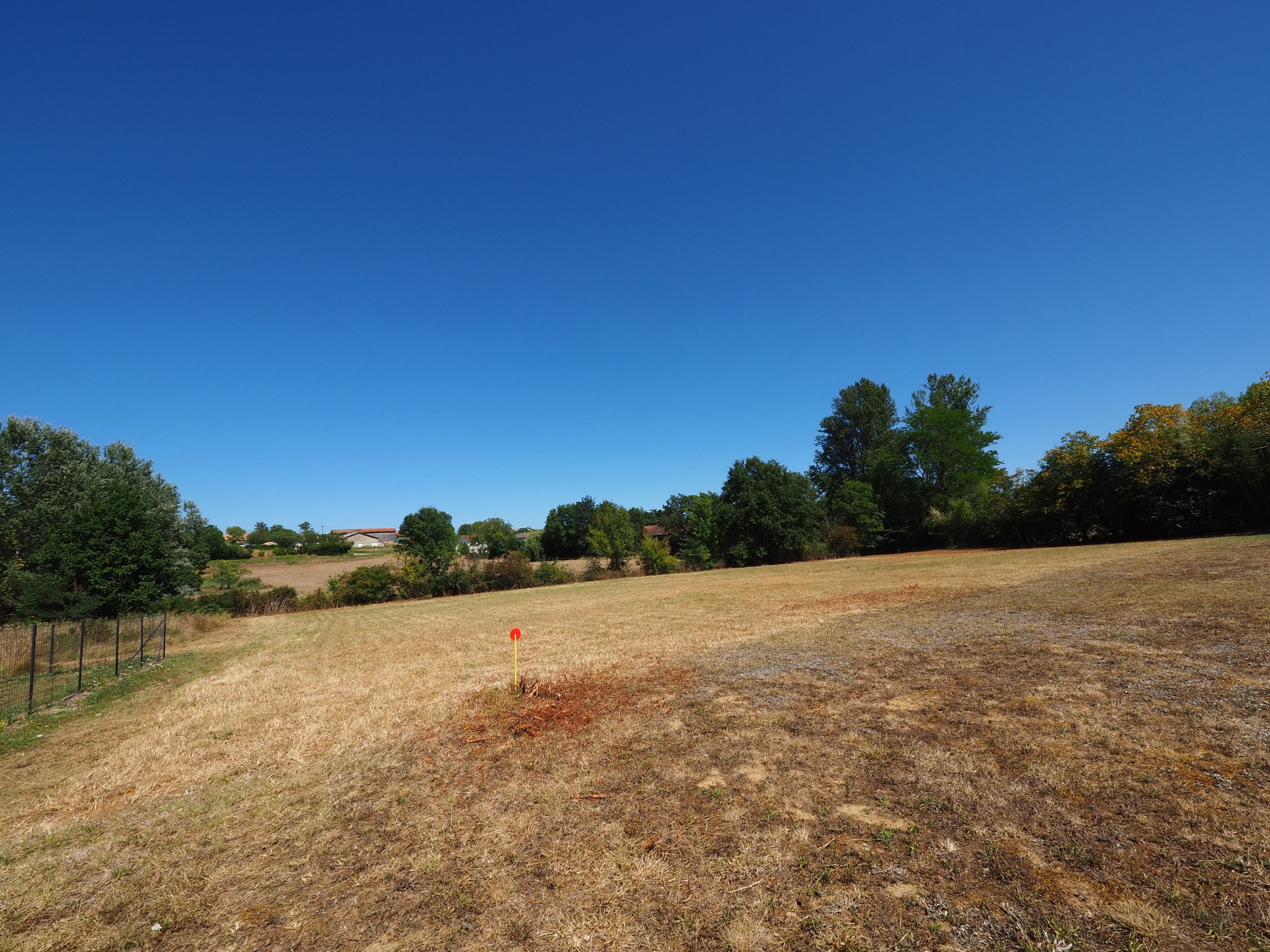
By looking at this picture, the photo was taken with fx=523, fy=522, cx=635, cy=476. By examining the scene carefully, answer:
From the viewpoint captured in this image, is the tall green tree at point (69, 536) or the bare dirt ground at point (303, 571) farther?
the bare dirt ground at point (303, 571)

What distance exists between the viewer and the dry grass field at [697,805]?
358 cm

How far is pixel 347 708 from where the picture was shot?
9.73m

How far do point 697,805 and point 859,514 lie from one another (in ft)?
181

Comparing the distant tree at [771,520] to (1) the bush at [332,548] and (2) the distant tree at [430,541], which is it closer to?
(2) the distant tree at [430,541]

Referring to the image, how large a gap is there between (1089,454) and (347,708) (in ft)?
169

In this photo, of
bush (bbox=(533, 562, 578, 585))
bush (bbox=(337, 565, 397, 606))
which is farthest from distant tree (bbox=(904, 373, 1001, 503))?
bush (bbox=(337, 565, 397, 606))

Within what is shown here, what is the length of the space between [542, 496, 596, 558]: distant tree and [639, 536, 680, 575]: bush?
26.8 meters

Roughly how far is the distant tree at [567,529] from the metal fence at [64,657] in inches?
2501

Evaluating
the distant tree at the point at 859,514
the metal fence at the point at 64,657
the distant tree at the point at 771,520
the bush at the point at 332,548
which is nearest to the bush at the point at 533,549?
the distant tree at the point at 771,520

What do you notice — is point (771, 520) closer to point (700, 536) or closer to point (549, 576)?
point (700, 536)

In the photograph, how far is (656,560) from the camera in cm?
5444

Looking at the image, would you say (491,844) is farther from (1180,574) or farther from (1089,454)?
(1089,454)

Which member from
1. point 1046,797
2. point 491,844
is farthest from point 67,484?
point 1046,797

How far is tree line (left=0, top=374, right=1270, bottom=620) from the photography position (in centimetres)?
2483
